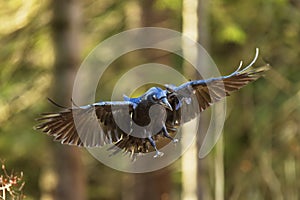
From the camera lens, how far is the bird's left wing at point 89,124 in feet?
9.01

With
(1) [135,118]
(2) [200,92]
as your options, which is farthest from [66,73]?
(1) [135,118]

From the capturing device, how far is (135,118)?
8.73 ft

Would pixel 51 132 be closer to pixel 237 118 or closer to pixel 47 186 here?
pixel 47 186

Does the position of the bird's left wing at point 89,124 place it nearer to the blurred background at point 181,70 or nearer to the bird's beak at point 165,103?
the bird's beak at point 165,103

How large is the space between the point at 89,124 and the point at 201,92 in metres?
0.48

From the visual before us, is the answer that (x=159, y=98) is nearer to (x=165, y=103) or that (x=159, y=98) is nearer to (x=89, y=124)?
(x=165, y=103)

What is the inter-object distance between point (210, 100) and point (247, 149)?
6.08 metres

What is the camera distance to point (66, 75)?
6.79 m

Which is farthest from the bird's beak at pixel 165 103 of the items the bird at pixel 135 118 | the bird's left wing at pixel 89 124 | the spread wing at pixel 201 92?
the bird's left wing at pixel 89 124

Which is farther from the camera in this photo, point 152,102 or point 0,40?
point 0,40

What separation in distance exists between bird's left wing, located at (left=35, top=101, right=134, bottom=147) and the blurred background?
323 cm

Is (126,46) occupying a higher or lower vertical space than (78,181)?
higher

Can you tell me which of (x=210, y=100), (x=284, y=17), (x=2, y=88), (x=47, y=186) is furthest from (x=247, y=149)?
(x=210, y=100)

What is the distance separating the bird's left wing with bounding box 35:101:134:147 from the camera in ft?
9.01
